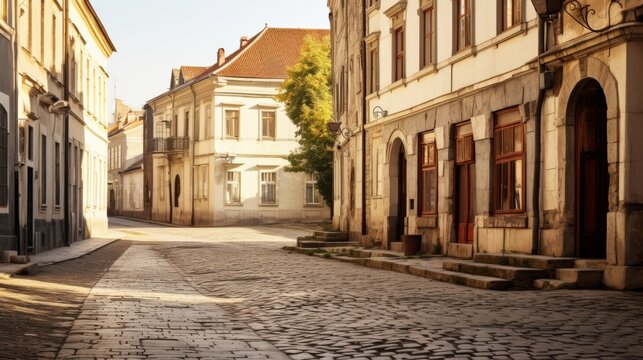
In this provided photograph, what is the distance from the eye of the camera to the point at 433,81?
2445 centimetres

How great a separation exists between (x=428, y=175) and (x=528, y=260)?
8.67 meters

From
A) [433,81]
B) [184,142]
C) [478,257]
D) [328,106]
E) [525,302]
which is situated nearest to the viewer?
[525,302]

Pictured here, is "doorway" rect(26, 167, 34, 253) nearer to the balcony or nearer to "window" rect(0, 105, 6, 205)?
"window" rect(0, 105, 6, 205)

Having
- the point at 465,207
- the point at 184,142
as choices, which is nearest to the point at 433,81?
the point at 465,207

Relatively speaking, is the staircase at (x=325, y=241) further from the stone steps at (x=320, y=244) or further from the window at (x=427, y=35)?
the window at (x=427, y=35)

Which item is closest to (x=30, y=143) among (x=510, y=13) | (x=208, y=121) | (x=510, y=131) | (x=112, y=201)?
(x=510, y=131)

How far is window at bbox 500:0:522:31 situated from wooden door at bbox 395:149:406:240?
27.5ft

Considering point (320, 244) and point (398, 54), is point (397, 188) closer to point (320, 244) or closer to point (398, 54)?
point (398, 54)

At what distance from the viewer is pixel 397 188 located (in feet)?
92.5

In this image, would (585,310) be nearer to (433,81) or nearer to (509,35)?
(509,35)

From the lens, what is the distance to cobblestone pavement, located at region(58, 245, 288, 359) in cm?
880

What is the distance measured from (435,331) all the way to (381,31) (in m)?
20.0

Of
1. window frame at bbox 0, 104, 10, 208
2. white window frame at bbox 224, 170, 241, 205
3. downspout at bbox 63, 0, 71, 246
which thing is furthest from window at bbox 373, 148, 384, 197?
white window frame at bbox 224, 170, 241, 205

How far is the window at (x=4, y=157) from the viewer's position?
20.8m
